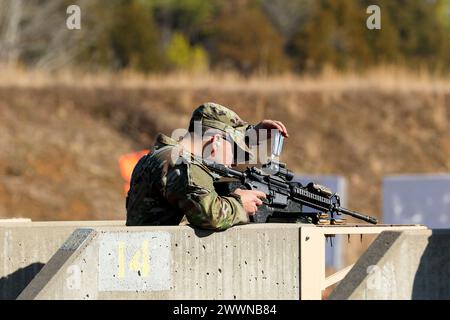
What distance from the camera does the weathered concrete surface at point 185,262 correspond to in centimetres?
805

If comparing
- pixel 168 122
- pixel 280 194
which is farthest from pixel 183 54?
pixel 280 194

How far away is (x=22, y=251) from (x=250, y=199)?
6.58 ft

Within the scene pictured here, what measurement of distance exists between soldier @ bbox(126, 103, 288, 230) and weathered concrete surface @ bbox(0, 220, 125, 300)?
1021mm

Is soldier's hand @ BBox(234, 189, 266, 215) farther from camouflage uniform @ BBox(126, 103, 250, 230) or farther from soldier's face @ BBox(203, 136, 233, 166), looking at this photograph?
soldier's face @ BBox(203, 136, 233, 166)

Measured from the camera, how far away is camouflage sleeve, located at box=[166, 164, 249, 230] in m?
8.08

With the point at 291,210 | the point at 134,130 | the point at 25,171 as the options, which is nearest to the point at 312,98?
the point at 134,130

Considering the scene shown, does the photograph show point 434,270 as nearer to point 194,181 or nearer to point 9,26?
point 194,181

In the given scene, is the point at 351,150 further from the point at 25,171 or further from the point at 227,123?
the point at 227,123

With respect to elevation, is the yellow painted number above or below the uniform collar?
below

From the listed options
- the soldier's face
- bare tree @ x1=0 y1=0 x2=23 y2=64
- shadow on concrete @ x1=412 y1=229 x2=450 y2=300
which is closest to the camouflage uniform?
the soldier's face

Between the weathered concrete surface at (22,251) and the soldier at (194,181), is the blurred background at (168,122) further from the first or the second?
the soldier at (194,181)

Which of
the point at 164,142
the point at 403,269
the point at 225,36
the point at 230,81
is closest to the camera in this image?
the point at 403,269

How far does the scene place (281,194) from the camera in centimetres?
900

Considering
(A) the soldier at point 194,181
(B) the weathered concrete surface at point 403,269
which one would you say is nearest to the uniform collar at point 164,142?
(A) the soldier at point 194,181
